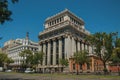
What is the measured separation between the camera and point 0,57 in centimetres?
11775

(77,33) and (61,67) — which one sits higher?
(77,33)

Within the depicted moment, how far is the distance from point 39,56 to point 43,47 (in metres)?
21.0

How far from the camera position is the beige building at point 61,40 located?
8938cm

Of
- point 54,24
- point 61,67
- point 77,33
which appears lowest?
point 61,67

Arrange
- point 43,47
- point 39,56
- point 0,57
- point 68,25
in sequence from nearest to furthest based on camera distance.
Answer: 1. point 39,56
2. point 68,25
3. point 43,47
4. point 0,57

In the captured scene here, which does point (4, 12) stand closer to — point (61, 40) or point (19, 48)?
point (61, 40)

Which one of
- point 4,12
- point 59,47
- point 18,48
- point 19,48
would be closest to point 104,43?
point 59,47

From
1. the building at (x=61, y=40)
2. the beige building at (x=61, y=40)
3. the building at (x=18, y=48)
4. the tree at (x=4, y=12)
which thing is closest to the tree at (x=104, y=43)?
the building at (x=61, y=40)

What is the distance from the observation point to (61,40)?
9269cm

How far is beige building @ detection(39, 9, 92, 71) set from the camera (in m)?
89.4

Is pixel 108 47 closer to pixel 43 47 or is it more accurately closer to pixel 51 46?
pixel 51 46

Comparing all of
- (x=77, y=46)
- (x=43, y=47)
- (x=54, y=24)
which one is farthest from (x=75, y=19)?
(x=43, y=47)

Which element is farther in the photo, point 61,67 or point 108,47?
point 61,67

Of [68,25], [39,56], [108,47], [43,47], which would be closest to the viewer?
[108,47]
